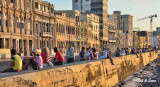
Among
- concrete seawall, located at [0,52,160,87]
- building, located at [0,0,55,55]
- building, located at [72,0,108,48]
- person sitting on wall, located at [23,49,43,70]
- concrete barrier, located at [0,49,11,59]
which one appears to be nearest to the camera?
concrete seawall, located at [0,52,160,87]

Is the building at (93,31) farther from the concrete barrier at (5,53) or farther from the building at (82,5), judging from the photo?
the concrete barrier at (5,53)

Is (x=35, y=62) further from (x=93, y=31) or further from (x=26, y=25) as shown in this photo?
(x=93, y=31)

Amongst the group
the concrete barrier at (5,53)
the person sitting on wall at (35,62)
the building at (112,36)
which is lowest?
the concrete barrier at (5,53)

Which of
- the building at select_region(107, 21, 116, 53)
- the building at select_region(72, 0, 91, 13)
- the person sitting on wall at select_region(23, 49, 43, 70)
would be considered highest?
the building at select_region(72, 0, 91, 13)

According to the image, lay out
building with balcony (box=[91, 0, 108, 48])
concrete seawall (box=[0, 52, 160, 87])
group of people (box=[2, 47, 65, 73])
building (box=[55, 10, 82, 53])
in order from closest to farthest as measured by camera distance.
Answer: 1. concrete seawall (box=[0, 52, 160, 87])
2. group of people (box=[2, 47, 65, 73])
3. building (box=[55, 10, 82, 53])
4. building with balcony (box=[91, 0, 108, 48])

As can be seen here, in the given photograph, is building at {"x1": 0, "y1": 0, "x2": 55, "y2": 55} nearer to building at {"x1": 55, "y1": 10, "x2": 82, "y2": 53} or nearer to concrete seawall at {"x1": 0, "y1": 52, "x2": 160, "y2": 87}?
building at {"x1": 55, "y1": 10, "x2": 82, "y2": 53}

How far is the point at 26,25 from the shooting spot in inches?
2581

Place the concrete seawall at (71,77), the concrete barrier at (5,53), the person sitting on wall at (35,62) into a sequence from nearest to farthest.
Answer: the concrete seawall at (71,77)
the person sitting on wall at (35,62)
the concrete barrier at (5,53)

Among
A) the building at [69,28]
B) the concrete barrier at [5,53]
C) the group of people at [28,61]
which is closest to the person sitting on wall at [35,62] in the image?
the group of people at [28,61]

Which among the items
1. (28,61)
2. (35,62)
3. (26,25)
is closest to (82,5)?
(26,25)

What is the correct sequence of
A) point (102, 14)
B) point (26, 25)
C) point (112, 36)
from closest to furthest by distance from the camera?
1. point (26, 25)
2. point (102, 14)
3. point (112, 36)

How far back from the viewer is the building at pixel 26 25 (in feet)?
189

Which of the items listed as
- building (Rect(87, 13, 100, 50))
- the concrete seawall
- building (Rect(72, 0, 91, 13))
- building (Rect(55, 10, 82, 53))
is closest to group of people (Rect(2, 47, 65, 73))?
the concrete seawall

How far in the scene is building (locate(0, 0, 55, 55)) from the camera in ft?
189
